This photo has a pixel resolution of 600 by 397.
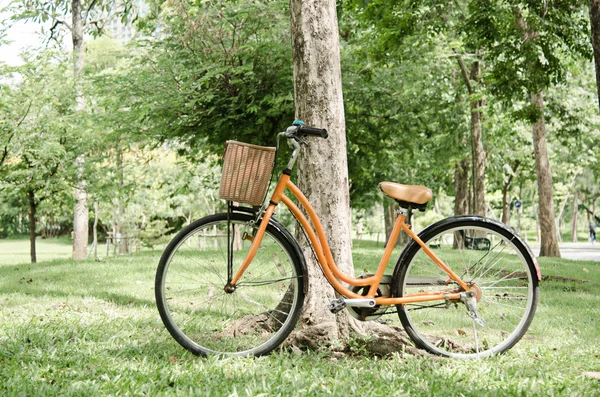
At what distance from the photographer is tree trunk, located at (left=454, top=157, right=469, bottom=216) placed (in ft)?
63.4

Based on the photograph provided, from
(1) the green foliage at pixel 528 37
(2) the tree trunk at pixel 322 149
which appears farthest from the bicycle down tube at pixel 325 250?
(1) the green foliage at pixel 528 37

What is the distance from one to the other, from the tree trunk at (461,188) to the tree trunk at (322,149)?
15314mm

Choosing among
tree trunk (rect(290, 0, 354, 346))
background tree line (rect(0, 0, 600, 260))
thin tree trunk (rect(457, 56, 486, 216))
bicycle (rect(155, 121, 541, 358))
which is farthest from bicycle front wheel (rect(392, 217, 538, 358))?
thin tree trunk (rect(457, 56, 486, 216))

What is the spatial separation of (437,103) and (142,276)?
747 cm

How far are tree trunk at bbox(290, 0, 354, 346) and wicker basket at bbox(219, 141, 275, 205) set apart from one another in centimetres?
73

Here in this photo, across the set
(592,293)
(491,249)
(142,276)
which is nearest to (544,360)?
(491,249)

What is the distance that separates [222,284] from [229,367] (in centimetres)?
59

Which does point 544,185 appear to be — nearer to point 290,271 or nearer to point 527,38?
point 527,38

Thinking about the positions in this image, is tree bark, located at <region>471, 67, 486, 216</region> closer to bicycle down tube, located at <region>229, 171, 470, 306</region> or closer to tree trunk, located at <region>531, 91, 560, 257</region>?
tree trunk, located at <region>531, 91, 560, 257</region>

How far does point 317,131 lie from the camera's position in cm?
396

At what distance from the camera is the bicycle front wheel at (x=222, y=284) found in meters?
4.01

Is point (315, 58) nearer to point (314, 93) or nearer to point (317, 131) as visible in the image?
point (314, 93)

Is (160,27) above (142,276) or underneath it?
above

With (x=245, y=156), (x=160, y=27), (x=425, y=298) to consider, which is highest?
(x=160, y=27)
